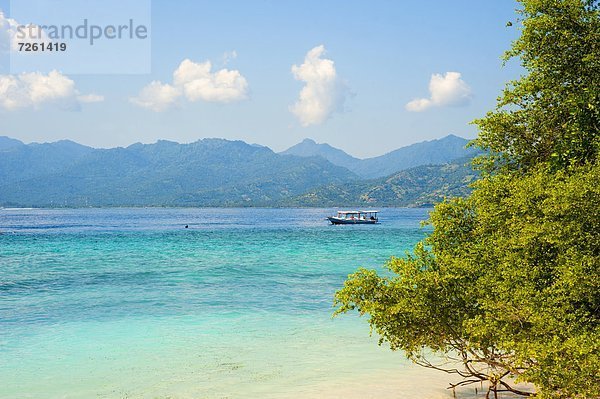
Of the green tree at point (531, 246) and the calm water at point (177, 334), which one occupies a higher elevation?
the green tree at point (531, 246)

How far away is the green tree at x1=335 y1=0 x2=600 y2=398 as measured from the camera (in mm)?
10484

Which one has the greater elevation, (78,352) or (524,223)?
(524,223)

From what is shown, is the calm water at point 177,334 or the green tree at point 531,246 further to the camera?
the calm water at point 177,334

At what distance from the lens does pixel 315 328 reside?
87.4 ft

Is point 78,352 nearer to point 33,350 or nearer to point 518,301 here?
point 33,350

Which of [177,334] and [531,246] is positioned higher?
[531,246]

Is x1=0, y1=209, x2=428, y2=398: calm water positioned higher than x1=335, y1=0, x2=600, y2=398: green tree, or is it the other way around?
x1=335, y1=0, x2=600, y2=398: green tree

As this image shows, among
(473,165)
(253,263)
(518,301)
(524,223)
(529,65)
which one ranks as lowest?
(253,263)

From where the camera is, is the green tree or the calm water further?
the calm water

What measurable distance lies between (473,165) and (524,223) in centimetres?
342

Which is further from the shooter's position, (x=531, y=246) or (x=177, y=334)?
(x=177, y=334)

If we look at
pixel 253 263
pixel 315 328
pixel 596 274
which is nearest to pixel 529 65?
pixel 596 274

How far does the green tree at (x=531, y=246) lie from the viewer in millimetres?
10484

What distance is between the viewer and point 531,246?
11391 millimetres
